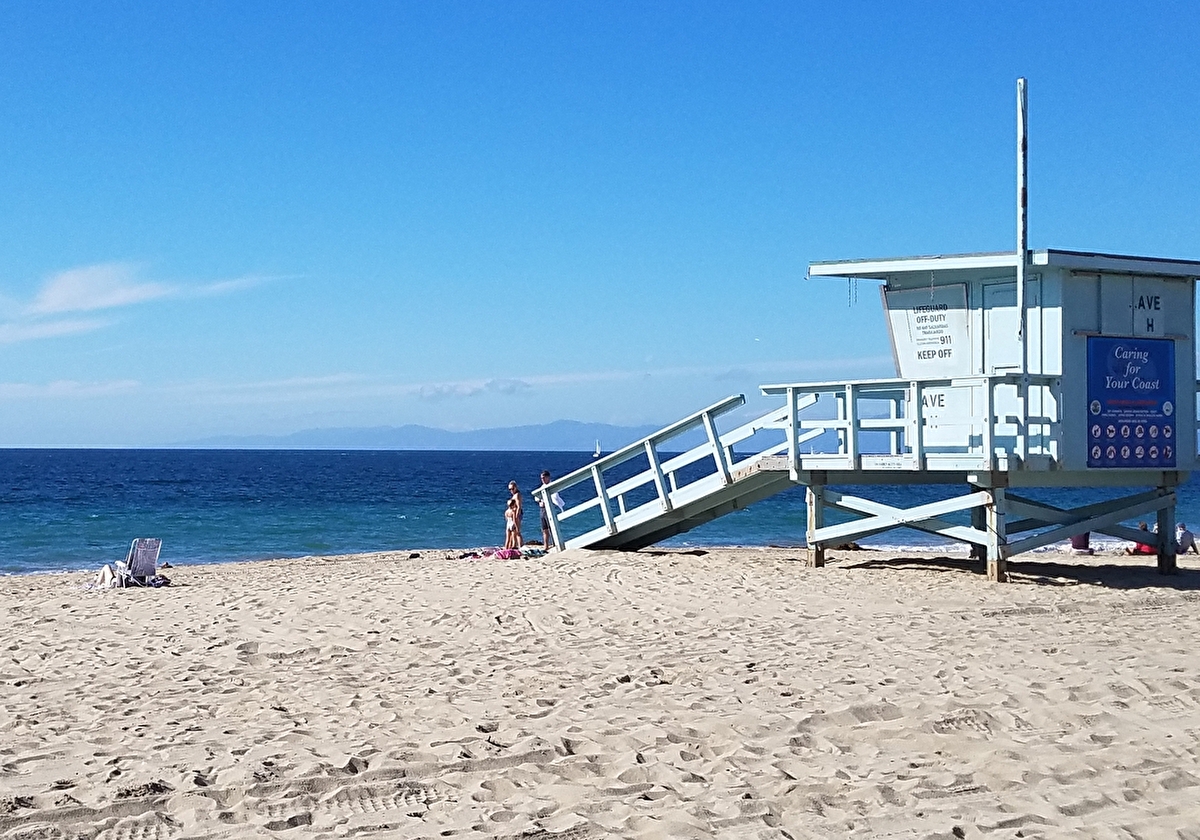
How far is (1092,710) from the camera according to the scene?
662 centimetres

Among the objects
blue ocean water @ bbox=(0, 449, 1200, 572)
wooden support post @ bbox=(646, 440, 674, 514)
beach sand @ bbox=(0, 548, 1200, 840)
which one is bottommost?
blue ocean water @ bbox=(0, 449, 1200, 572)

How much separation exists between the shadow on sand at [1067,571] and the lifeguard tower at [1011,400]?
413 mm

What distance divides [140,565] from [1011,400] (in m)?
10.4

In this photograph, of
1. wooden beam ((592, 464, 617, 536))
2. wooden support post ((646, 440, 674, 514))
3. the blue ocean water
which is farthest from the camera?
the blue ocean water

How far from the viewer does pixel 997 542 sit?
13164mm

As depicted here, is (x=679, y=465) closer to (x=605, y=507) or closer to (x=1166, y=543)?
(x=605, y=507)

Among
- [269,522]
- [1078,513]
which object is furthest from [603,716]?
[269,522]

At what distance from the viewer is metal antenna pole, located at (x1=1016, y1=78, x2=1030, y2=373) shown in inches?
496

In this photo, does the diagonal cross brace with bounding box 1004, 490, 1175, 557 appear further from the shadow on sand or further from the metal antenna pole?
the metal antenna pole

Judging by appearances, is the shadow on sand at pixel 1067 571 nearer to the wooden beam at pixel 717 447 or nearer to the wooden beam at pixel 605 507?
the wooden beam at pixel 717 447

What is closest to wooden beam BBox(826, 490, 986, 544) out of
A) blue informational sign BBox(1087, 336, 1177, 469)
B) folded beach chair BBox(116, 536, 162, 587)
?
blue informational sign BBox(1087, 336, 1177, 469)

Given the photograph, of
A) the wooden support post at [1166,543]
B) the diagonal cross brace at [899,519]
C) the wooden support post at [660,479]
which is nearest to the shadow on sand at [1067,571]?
the wooden support post at [1166,543]

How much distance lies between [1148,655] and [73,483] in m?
62.9

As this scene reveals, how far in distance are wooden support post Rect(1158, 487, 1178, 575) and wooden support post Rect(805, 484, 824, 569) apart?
411 centimetres
